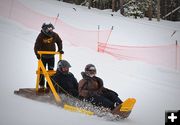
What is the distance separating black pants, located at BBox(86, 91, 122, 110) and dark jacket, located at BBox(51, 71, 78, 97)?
0.76m

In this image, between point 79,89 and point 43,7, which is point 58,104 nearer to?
point 79,89

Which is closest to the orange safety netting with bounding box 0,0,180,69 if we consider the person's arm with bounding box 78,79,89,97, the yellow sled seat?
the person's arm with bounding box 78,79,89,97

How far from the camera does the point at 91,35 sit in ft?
71.9

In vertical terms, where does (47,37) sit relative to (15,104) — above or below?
above

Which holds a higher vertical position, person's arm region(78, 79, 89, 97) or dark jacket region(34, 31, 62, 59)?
dark jacket region(34, 31, 62, 59)

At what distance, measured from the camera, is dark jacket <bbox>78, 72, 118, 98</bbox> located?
8531 mm

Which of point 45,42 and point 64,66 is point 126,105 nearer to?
point 64,66

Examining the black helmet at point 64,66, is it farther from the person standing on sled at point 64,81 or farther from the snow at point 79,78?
the snow at point 79,78

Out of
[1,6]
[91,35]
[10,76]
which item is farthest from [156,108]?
[1,6]

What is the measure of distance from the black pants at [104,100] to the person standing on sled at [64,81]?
79cm

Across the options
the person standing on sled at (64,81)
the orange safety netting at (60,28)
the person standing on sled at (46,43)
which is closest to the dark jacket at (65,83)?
the person standing on sled at (64,81)

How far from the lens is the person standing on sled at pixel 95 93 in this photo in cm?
818

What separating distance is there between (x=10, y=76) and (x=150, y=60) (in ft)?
23.7

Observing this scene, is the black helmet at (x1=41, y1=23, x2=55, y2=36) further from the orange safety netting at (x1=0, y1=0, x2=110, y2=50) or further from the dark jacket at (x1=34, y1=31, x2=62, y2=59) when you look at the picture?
the orange safety netting at (x1=0, y1=0, x2=110, y2=50)
